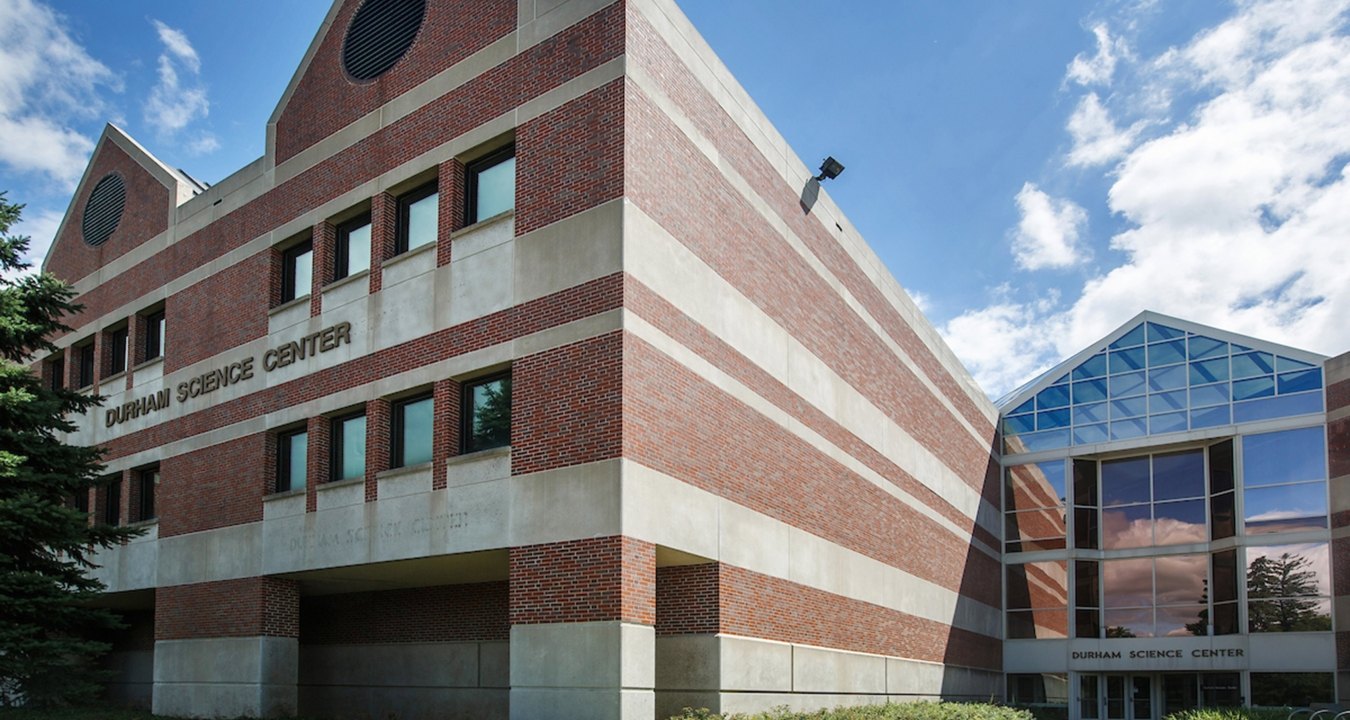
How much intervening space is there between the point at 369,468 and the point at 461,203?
5308mm

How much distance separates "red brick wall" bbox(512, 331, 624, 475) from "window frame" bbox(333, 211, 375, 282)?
6.52 metres

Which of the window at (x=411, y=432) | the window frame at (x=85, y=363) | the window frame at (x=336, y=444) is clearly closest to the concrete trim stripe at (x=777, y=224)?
the window at (x=411, y=432)

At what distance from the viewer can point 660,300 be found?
18.9 meters

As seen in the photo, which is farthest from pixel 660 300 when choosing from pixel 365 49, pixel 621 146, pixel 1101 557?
pixel 1101 557

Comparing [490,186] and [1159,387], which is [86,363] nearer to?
[490,186]

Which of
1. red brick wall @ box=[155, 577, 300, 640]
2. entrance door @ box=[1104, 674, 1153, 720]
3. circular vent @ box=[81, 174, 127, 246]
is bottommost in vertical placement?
entrance door @ box=[1104, 674, 1153, 720]

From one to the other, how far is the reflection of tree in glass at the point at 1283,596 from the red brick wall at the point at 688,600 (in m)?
23.8

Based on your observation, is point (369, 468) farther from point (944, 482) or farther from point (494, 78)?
point (944, 482)

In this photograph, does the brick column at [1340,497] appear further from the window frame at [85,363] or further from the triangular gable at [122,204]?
the window frame at [85,363]

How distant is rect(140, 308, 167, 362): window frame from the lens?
94.0ft

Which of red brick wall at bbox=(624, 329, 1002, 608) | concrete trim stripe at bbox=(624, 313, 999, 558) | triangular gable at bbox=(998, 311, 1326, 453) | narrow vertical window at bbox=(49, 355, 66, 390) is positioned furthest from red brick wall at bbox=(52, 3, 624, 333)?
triangular gable at bbox=(998, 311, 1326, 453)

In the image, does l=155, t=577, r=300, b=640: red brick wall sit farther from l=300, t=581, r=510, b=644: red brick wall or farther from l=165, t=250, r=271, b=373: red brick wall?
l=165, t=250, r=271, b=373: red brick wall

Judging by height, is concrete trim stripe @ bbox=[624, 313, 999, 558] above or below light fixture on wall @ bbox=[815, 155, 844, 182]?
below

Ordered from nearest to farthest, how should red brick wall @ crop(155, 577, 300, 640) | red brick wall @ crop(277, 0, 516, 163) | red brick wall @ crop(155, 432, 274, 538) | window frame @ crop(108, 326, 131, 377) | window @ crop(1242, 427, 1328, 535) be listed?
red brick wall @ crop(277, 0, 516, 163) < red brick wall @ crop(155, 577, 300, 640) < red brick wall @ crop(155, 432, 274, 538) < window frame @ crop(108, 326, 131, 377) < window @ crop(1242, 427, 1328, 535)
